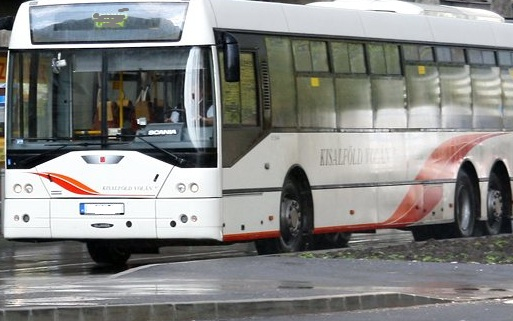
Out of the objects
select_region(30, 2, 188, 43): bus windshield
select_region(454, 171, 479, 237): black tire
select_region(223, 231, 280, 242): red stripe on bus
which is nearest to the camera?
select_region(30, 2, 188, 43): bus windshield

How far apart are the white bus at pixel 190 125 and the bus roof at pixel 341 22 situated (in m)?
0.03

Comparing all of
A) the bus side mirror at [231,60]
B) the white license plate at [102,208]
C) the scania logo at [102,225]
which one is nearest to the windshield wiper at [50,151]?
the white license plate at [102,208]

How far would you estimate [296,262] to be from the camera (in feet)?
59.0

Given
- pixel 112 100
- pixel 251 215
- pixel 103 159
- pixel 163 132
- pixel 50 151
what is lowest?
pixel 251 215

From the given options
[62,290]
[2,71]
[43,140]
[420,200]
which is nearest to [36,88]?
[43,140]

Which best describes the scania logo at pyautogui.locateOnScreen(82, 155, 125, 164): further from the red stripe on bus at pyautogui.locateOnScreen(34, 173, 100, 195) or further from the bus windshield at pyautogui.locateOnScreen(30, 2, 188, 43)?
the bus windshield at pyautogui.locateOnScreen(30, 2, 188, 43)

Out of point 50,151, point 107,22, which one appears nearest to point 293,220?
point 50,151

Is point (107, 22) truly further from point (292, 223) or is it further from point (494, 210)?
point (494, 210)

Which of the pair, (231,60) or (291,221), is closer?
(231,60)

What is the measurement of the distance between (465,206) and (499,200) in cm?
114

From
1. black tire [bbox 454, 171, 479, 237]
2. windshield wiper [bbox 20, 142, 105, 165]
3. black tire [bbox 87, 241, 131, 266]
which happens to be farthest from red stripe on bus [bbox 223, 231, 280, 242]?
black tire [bbox 454, 171, 479, 237]

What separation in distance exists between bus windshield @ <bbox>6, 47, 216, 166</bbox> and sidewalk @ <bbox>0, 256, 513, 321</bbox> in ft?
5.92

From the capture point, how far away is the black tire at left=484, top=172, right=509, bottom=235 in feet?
86.3

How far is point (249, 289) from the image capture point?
14.8m
